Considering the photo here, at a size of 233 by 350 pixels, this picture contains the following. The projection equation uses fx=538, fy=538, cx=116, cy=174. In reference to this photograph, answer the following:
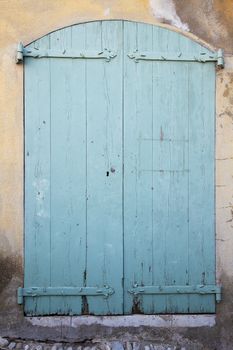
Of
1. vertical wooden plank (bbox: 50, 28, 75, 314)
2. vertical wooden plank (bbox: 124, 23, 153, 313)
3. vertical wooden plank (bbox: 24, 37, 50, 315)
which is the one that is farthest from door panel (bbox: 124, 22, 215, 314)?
vertical wooden plank (bbox: 24, 37, 50, 315)

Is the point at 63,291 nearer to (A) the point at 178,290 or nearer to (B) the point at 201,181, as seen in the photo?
(A) the point at 178,290

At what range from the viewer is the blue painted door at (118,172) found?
13.1 feet

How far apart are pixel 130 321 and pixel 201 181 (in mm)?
1179

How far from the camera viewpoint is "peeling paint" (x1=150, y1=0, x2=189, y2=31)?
408cm

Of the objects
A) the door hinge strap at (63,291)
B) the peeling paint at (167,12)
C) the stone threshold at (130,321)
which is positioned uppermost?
the peeling paint at (167,12)

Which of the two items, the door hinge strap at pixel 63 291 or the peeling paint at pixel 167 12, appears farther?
the peeling paint at pixel 167 12

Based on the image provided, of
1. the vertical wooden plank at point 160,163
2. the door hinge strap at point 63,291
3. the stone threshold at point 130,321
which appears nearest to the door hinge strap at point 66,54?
the vertical wooden plank at point 160,163

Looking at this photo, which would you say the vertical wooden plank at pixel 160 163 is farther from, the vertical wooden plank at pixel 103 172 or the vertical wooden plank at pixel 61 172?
the vertical wooden plank at pixel 61 172

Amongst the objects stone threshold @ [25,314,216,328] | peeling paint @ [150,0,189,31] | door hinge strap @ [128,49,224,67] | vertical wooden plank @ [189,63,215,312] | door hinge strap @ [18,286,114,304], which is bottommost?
stone threshold @ [25,314,216,328]

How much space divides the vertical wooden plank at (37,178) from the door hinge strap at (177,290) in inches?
26.8

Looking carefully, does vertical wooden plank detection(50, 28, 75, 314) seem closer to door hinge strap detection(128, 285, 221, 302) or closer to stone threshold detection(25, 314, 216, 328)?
stone threshold detection(25, 314, 216, 328)

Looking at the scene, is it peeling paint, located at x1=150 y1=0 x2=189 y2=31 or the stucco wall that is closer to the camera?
the stucco wall

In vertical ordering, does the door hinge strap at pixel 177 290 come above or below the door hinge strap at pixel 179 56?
below

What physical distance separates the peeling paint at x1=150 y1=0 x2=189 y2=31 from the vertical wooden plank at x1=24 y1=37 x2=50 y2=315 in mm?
868
